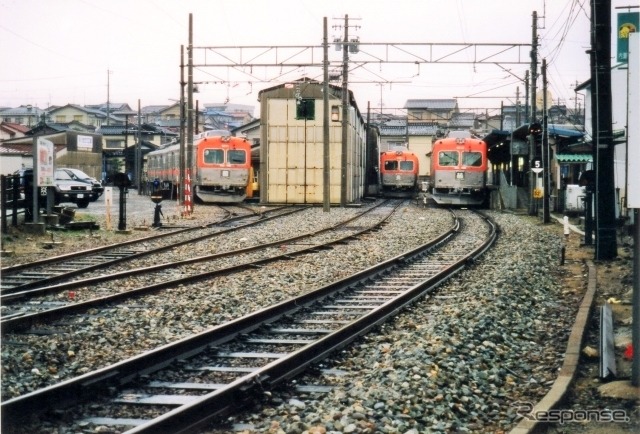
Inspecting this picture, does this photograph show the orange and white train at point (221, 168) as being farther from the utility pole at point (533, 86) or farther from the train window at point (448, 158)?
the utility pole at point (533, 86)

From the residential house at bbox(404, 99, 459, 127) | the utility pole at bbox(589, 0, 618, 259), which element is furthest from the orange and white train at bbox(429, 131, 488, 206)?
the residential house at bbox(404, 99, 459, 127)

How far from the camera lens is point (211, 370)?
583cm

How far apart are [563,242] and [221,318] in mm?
11582

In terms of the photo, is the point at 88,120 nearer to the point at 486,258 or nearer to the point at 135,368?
the point at 486,258

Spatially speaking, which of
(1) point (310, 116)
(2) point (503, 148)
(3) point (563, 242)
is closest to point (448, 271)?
(3) point (563, 242)

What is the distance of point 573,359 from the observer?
20.4 ft

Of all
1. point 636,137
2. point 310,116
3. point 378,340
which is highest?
point 310,116

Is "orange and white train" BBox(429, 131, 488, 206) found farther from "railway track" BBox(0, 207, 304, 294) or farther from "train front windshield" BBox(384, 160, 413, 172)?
"railway track" BBox(0, 207, 304, 294)

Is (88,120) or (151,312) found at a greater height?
(88,120)

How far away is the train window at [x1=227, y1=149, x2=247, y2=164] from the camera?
34812 millimetres

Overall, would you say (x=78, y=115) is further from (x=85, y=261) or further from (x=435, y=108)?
(x=85, y=261)

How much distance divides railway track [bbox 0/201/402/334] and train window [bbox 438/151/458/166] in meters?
17.6

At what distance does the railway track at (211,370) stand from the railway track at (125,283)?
189cm

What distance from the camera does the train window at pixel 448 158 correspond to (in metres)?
33.1
